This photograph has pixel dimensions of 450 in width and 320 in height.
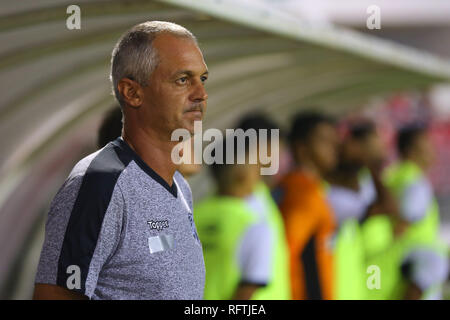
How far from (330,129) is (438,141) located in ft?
49.1

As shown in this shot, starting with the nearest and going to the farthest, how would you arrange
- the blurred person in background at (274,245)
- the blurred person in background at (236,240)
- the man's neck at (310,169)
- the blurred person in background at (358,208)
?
1. the blurred person in background at (236,240)
2. the blurred person in background at (274,245)
3. the man's neck at (310,169)
4. the blurred person in background at (358,208)

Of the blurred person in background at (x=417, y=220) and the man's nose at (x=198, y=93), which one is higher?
the blurred person in background at (x=417, y=220)

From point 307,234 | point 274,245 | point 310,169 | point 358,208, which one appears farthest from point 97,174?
point 358,208

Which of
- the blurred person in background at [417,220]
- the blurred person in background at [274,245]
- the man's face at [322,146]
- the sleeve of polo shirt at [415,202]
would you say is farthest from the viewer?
the sleeve of polo shirt at [415,202]

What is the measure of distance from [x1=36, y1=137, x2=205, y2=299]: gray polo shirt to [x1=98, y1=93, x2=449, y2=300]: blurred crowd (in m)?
0.32

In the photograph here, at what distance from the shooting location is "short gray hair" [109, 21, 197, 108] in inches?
60.0

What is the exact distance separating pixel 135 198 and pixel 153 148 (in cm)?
11

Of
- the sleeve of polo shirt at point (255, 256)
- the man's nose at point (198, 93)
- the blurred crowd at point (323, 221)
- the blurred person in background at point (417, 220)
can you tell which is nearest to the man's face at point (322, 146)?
the blurred crowd at point (323, 221)

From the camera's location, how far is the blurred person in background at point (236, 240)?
118 inches

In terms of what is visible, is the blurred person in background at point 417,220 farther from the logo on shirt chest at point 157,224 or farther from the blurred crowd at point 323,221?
the logo on shirt chest at point 157,224

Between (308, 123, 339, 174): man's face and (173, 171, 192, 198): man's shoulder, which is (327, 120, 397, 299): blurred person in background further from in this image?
(173, 171, 192, 198): man's shoulder

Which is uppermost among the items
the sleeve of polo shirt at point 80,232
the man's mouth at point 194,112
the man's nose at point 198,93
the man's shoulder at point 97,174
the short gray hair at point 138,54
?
the short gray hair at point 138,54

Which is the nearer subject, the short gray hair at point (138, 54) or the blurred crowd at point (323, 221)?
the short gray hair at point (138, 54)

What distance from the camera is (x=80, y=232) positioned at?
1.46 metres
